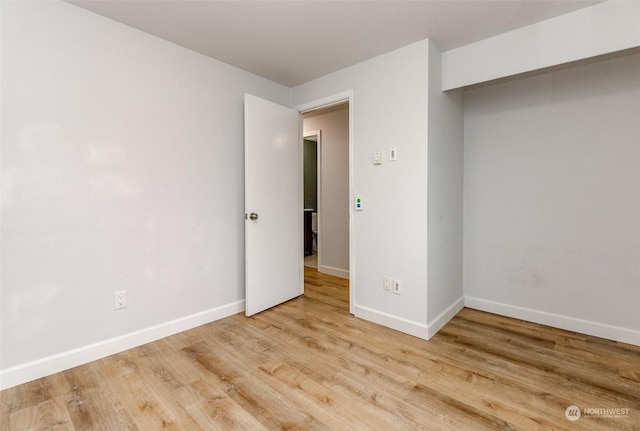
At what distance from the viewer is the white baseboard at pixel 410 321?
2.37m

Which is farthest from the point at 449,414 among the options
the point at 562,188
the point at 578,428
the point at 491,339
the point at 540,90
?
the point at 540,90

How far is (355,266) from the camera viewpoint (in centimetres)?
284

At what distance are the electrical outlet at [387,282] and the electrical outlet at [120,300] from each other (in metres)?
2.00

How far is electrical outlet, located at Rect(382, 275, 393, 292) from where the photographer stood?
258 centimetres

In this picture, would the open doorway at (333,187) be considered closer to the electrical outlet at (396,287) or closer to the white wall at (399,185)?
the white wall at (399,185)

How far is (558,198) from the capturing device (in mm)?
2500

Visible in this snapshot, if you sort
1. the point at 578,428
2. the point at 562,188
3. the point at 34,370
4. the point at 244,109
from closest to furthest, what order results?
the point at 578,428, the point at 34,370, the point at 562,188, the point at 244,109

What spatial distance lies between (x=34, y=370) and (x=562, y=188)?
12.9 ft

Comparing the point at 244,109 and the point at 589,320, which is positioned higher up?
the point at 244,109

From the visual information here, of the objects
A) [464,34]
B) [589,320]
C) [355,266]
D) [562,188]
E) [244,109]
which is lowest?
[589,320]

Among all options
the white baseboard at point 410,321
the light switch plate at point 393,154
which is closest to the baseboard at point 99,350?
the white baseboard at point 410,321

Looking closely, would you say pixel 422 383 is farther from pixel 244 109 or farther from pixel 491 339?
pixel 244 109

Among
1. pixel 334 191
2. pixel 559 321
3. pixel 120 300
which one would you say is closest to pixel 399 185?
pixel 559 321

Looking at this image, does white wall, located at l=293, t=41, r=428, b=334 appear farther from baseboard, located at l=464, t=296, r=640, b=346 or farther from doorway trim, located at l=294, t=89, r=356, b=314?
baseboard, located at l=464, t=296, r=640, b=346
